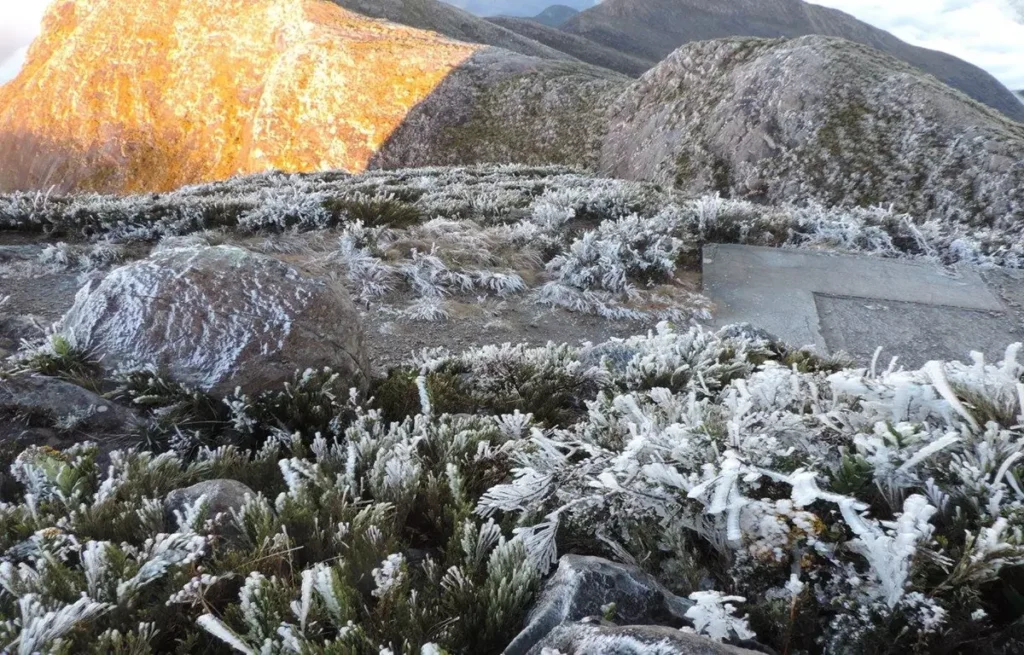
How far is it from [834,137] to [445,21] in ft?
155

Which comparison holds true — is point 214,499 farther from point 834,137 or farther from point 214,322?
point 834,137

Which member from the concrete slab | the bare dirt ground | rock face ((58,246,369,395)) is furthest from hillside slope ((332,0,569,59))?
rock face ((58,246,369,395))

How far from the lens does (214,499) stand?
6.60 ft

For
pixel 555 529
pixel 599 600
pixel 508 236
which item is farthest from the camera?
pixel 508 236

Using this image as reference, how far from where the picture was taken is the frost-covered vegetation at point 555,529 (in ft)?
4.65

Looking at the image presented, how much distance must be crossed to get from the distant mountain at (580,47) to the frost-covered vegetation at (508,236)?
225 ft

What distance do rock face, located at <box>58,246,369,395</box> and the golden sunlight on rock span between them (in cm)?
2955

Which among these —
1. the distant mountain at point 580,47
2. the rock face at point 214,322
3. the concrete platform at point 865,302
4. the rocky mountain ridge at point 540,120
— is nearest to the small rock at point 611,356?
the rock face at point 214,322

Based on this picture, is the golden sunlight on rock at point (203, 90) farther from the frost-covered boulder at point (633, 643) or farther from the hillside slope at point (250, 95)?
the frost-covered boulder at point (633, 643)

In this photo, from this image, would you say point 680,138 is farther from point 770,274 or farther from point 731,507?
point 731,507

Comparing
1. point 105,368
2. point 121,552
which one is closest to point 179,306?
point 105,368

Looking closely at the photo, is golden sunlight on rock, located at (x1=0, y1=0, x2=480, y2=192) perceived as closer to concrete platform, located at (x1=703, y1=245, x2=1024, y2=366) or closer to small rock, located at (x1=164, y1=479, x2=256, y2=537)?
concrete platform, located at (x1=703, y1=245, x2=1024, y2=366)

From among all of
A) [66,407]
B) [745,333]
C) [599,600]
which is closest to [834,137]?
[745,333]

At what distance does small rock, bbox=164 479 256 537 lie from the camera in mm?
1948
